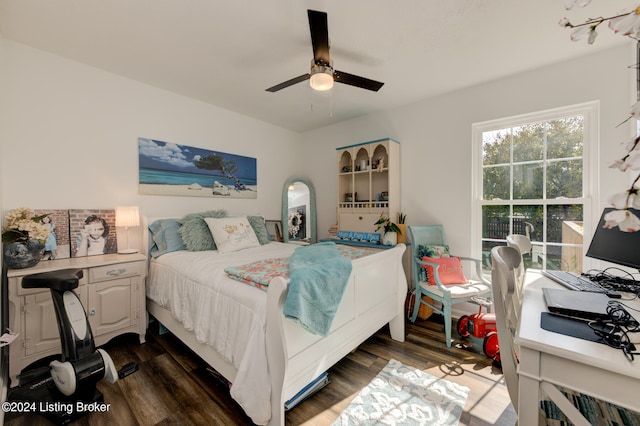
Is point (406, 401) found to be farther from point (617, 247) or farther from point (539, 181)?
point (539, 181)

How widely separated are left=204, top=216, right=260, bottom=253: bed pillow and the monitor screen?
9.22 ft

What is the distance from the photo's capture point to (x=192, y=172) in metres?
3.22

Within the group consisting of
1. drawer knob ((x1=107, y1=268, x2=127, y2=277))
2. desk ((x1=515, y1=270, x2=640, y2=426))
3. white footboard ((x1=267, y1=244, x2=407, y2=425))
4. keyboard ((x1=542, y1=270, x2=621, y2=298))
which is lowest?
white footboard ((x1=267, y1=244, x2=407, y2=425))

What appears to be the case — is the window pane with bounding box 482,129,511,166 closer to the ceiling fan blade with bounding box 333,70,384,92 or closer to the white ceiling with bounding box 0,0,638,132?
the white ceiling with bounding box 0,0,638,132

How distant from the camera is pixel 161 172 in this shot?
117 inches

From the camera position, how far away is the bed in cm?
141

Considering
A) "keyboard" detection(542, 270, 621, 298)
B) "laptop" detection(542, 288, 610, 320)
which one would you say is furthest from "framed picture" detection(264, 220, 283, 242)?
"laptop" detection(542, 288, 610, 320)

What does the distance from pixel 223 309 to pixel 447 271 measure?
2.18 meters

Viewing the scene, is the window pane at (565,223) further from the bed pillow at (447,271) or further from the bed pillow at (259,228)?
the bed pillow at (259,228)

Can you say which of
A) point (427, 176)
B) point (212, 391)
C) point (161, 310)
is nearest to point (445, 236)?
point (427, 176)

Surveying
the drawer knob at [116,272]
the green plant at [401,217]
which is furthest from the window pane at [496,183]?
the drawer knob at [116,272]

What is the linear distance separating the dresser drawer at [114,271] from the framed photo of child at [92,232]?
0.45 meters

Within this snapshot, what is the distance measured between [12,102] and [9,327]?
1.75 m

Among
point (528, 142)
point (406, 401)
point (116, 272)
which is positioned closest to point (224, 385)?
point (406, 401)
